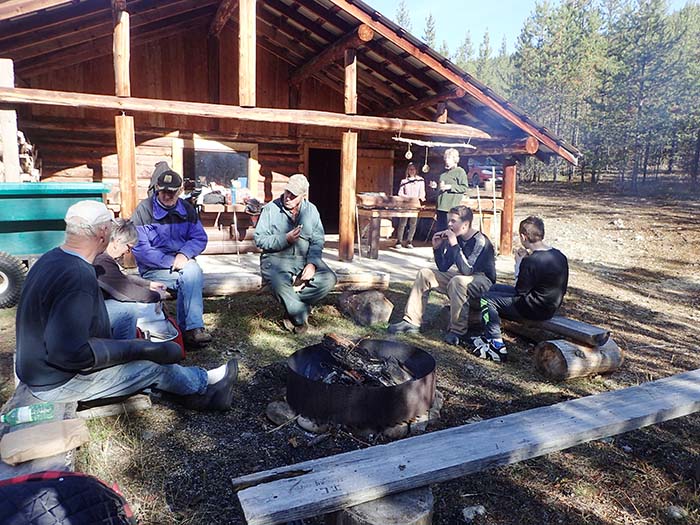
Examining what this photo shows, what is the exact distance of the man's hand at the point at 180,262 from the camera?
484cm

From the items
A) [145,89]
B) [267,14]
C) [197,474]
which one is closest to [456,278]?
[197,474]

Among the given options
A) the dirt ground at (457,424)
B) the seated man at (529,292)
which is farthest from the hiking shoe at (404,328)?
the seated man at (529,292)

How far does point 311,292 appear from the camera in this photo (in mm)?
5555

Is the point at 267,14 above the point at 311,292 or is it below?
above

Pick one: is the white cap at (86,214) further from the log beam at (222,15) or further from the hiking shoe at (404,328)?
the log beam at (222,15)

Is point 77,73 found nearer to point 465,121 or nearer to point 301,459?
point 465,121

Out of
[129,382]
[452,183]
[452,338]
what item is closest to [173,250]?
[129,382]

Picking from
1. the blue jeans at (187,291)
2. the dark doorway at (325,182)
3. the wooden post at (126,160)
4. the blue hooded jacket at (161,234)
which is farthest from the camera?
the dark doorway at (325,182)

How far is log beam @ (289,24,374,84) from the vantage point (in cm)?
773

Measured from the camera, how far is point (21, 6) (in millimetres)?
5922

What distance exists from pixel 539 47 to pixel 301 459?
40.0 meters

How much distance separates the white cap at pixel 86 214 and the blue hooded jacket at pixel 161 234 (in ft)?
7.33

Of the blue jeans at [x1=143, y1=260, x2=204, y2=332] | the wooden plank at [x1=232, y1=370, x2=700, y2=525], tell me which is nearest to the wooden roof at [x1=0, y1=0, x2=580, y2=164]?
the blue jeans at [x1=143, y1=260, x2=204, y2=332]

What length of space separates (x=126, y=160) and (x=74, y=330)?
201 inches
